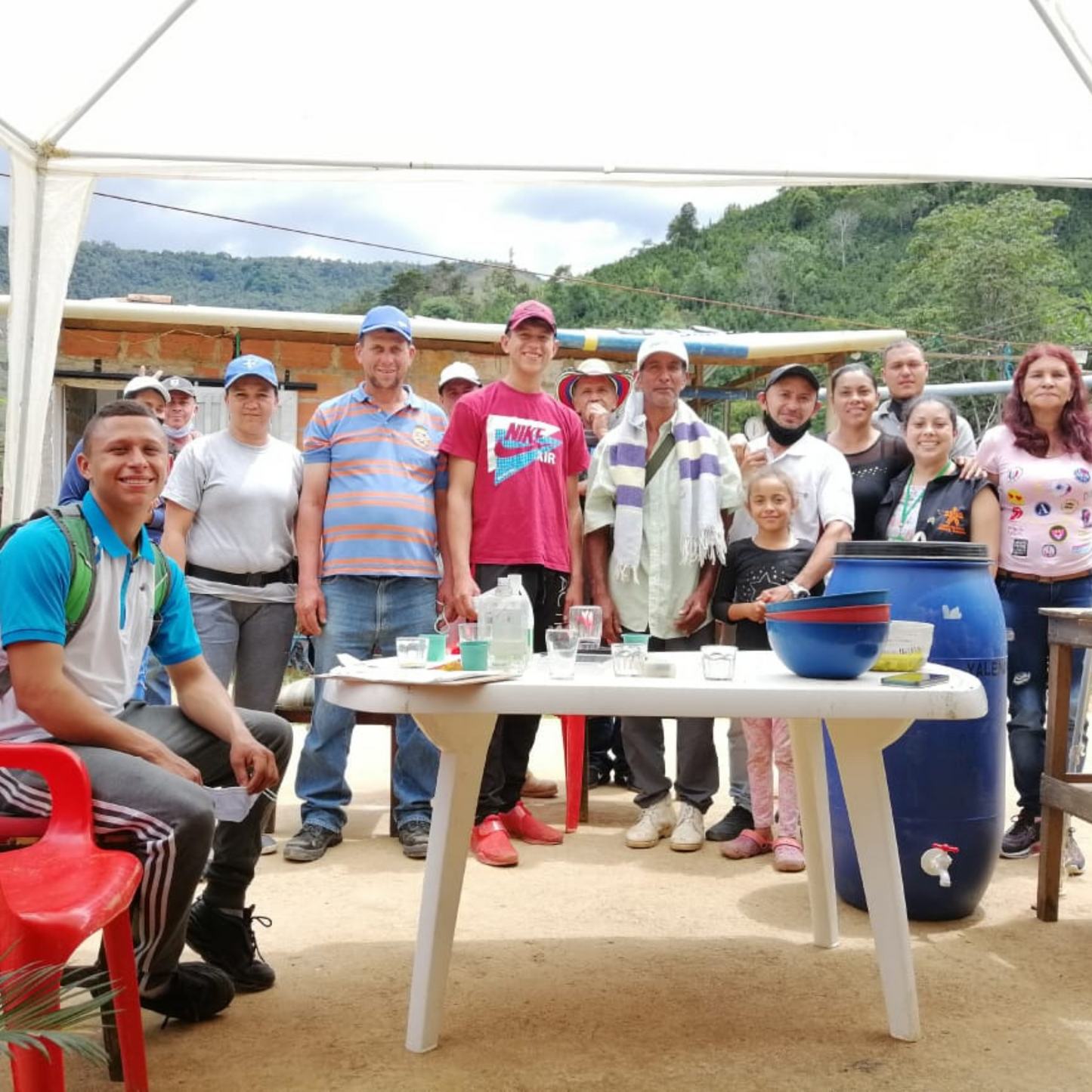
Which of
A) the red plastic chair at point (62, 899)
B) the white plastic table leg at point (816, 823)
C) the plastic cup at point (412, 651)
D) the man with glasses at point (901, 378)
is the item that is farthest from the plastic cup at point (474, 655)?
the man with glasses at point (901, 378)

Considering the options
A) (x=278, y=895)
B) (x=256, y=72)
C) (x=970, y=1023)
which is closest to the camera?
(x=970, y=1023)

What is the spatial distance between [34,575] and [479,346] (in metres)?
7.39

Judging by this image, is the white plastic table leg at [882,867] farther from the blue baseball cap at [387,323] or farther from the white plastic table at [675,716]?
the blue baseball cap at [387,323]

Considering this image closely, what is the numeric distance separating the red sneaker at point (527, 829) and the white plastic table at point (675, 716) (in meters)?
1.64

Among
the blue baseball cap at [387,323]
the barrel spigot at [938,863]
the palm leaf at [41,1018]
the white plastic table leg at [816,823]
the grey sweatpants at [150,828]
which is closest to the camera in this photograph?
the palm leaf at [41,1018]

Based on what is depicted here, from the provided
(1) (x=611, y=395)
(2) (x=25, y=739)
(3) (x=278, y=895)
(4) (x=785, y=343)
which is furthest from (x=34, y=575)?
(4) (x=785, y=343)

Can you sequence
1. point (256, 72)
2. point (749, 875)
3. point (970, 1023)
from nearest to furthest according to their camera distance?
1. point (970, 1023)
2. point (749, 875)
3. point (256, 72)

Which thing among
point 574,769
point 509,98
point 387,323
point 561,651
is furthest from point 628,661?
point 509,98

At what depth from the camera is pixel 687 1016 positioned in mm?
2723

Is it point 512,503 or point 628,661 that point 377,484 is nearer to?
point 512,503

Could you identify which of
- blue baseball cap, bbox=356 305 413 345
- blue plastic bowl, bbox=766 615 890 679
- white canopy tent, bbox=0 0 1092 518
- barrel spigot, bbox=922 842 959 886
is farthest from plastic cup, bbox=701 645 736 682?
white canopy tent, bbox=0 0 1092 518

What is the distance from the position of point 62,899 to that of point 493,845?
2255mm

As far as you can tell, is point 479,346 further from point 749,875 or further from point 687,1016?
point 687,1016

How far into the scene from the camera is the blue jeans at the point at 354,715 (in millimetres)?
4102
